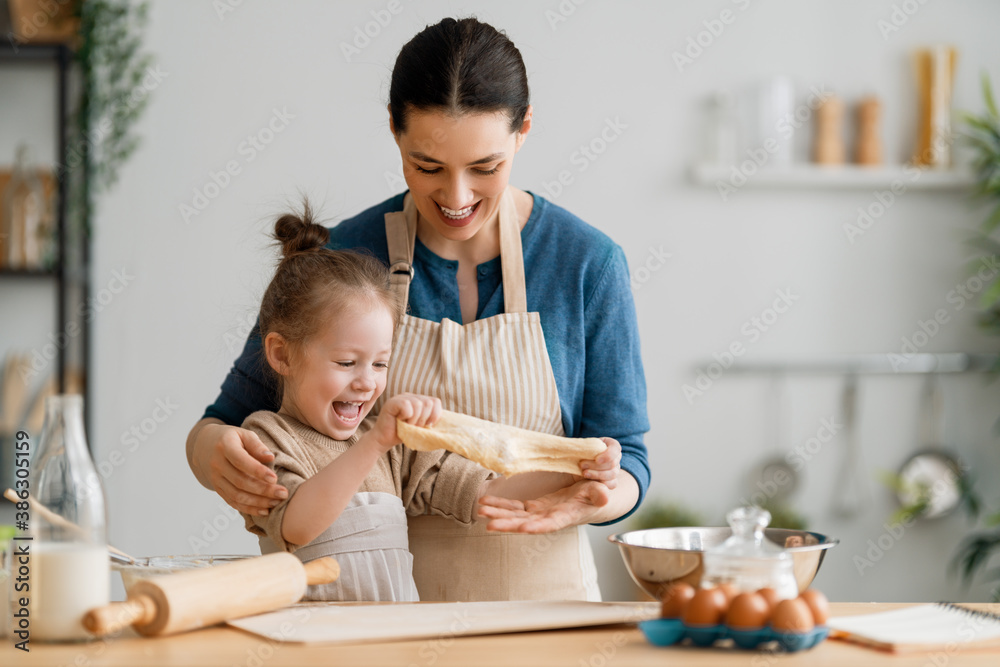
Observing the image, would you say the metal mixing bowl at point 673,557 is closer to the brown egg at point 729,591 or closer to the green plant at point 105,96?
the brown egg at point 729,591

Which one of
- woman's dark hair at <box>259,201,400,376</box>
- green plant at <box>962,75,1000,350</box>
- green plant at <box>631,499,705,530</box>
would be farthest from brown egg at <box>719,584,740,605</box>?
green plant at <box>962,75,1000,350</box>

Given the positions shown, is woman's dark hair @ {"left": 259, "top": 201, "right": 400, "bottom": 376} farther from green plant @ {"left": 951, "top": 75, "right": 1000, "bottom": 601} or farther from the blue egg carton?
green plant @ {"left": 951, "top": 75, "right": 1000, "bottom": 601}

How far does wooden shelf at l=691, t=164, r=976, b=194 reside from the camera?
3162 millimetres

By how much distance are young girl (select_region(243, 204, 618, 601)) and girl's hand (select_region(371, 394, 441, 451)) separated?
15 centimetres

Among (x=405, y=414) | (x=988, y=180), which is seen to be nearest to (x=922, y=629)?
(x=405, y=414)

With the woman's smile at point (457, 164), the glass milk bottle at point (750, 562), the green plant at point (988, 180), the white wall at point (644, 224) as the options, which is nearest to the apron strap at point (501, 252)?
the woman's smile at point (457, 164)

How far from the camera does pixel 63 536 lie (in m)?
0.99

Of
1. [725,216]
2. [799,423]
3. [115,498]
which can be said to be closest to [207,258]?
[115,498]

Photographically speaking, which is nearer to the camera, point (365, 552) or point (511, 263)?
point (365, 552)

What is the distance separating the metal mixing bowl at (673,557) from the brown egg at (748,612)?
0.11 metres

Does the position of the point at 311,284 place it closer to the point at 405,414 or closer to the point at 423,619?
the point at 405,414

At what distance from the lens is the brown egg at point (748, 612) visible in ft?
3.08

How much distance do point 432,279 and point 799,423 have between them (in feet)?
6.49

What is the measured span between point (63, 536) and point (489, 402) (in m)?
0.77
